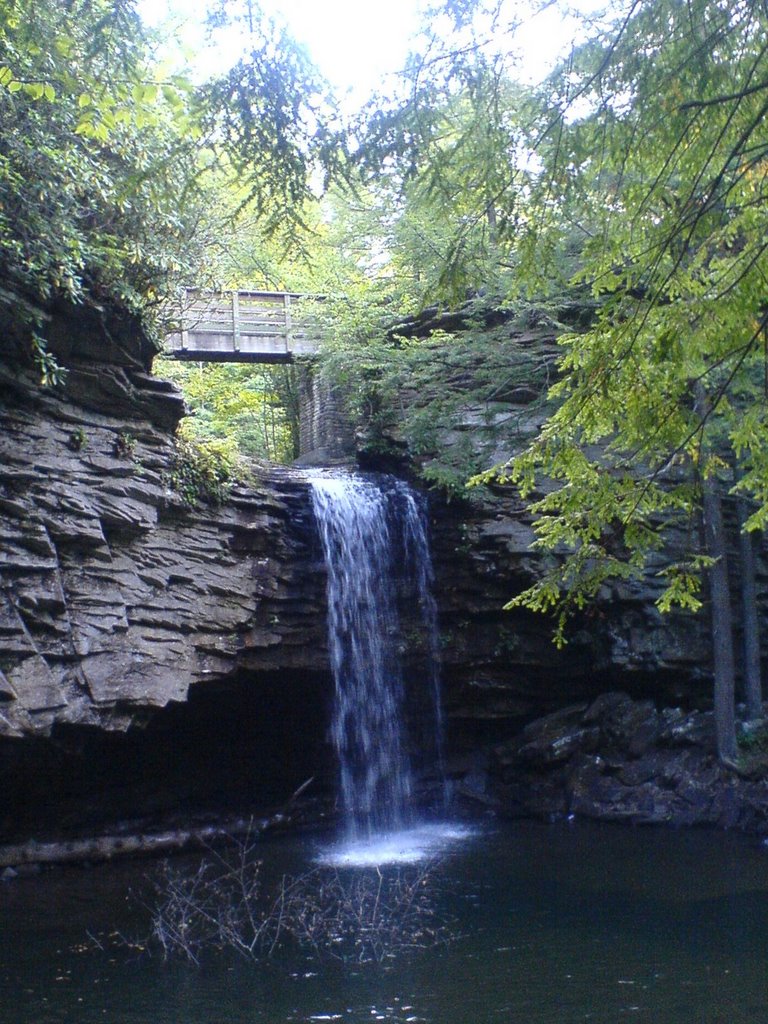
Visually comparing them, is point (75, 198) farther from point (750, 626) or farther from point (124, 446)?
point (750, 626)

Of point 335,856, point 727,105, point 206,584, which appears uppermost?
point 727,105

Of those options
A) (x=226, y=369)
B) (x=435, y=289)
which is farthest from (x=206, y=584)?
(x=226, y=369)

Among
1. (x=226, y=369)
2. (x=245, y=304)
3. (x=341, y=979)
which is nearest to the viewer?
(x=341, y=979)

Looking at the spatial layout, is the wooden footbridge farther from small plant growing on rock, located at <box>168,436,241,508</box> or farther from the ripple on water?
the ripple on water

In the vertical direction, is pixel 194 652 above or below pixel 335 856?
above

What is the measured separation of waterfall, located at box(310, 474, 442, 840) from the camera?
13211mm

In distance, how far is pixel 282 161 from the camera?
4.70 m

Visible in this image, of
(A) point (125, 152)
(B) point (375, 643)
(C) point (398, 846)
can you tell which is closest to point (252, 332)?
(B) point (375, 643)

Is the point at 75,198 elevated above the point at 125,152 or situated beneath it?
situated beneath

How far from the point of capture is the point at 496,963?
7.07 m

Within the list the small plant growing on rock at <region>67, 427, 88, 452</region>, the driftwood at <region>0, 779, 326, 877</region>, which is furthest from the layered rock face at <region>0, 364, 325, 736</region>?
the driftwood at <region>0, 779, 326, 877</region>

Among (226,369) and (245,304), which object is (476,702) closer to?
(245,304)

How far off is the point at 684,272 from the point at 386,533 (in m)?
9.27

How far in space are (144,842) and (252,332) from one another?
30.5 feet
